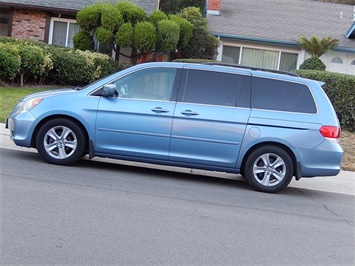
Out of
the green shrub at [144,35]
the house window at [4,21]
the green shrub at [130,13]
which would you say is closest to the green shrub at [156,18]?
the green shrub at [130,13]

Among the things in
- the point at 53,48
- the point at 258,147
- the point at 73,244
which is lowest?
the point at 73,244

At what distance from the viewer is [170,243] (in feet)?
22.1

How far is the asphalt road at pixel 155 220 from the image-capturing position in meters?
6.33

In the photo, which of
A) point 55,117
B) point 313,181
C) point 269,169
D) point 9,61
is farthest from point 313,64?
point 55,117

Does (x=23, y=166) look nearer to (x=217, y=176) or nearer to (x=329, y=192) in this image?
(x=217, y=176)

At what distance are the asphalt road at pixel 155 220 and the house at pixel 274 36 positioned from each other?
16.9 metres

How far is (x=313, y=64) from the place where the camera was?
24.5 m

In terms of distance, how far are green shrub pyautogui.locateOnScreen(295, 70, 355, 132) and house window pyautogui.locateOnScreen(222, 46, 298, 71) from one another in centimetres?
984

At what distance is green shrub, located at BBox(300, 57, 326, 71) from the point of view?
24.4 meters

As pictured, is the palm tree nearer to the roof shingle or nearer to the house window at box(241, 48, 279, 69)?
the roof shingle

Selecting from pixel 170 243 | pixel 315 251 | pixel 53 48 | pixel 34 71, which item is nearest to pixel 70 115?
pixel 170 243

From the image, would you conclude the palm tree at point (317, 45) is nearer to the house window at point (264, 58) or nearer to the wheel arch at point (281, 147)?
the house window at point (264, 58)

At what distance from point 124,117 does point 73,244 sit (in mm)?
3962

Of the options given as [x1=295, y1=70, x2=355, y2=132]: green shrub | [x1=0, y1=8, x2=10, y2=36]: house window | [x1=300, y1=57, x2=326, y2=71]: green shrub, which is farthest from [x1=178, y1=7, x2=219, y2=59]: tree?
[x1=295, y1=70, x2=355, y2=132]: green shrub
